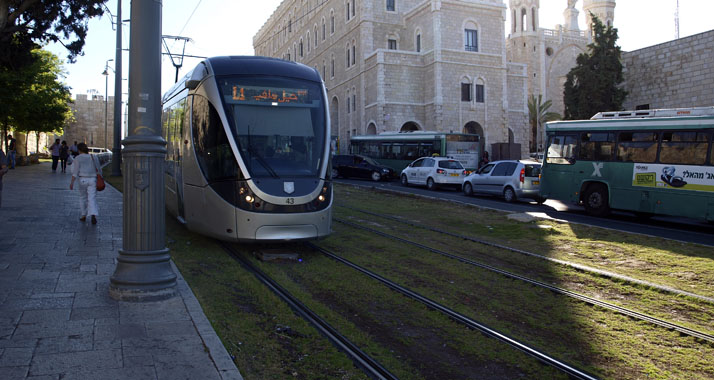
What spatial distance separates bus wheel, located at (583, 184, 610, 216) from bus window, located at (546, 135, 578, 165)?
1.12 meters

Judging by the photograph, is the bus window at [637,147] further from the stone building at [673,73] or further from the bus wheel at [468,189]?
the stone building at [673,73]

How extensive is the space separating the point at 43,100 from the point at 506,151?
3403 centimetres

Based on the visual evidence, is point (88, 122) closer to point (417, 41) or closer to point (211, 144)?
point (417, 41)

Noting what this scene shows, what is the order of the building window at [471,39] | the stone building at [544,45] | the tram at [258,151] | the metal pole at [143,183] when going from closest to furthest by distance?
the metal pole at [143,183] < the tram at [258,151] < the building window at [471,39] < the stone building at [544,45]

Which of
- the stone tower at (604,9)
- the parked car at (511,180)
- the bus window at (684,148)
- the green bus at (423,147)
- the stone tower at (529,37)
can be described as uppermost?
the stone tower at (604,9)

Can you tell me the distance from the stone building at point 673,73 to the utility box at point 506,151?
15.3 meters

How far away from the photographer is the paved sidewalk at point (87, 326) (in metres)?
3.81

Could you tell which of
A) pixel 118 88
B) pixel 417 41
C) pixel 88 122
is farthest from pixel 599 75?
pixel 88 122

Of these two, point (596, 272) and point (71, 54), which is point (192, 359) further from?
point (71, 54)

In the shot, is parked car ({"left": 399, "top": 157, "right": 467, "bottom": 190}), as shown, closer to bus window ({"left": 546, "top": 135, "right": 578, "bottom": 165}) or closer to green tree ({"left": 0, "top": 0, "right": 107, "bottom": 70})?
bus window ({"left": 546, "top": 135, "right": 578, "bottom": 165})

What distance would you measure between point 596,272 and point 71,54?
16355 mm

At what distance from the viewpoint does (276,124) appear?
8.49 m

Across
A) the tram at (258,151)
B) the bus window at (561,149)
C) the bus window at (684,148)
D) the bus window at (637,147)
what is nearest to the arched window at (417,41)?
the bus window at (561,149)

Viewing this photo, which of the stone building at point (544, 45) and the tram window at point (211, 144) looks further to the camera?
the stone building at point (544, 45)
